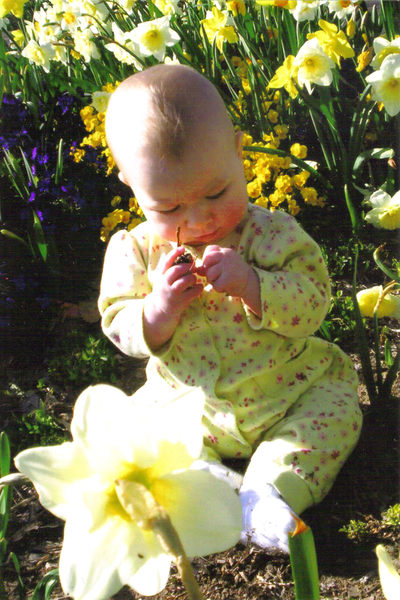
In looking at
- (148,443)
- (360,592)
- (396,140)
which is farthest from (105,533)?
(396,140)

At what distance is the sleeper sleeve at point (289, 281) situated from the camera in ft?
5.57

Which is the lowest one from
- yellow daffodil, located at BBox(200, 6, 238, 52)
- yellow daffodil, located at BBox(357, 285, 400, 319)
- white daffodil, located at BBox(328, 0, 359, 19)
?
yellow daffodil, located at BBox(357, 285, 400, 319)

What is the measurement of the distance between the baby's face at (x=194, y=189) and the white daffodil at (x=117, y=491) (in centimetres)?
93

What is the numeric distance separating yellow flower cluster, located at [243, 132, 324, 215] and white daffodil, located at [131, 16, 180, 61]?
52 centimetres

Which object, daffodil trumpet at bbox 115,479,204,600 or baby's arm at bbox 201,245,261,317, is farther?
baby's arm at bbox 201,245,261,317

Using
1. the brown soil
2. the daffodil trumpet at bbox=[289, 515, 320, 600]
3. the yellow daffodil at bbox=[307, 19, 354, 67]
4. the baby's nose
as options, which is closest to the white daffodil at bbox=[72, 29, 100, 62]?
the yellow daffodil at bbox=[307, 19, 354, 67]

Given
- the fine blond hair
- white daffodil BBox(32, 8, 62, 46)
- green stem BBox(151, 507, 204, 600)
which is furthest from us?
white daffodil BBox(32, 8, 62, 46)

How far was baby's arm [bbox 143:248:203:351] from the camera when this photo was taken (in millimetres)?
1562

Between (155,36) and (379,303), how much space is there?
1.60 metres

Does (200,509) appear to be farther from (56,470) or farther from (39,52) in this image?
(39,52)

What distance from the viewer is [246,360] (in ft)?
5.97

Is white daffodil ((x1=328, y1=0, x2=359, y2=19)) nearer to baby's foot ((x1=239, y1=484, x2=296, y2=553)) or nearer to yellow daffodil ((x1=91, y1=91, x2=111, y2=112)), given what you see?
yellow daffodil ((x1=91, y1=91, x2=111, y2=112))

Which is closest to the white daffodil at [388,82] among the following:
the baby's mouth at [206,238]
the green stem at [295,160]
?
the green stem at [295,160]

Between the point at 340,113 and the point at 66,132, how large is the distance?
1502 mm
